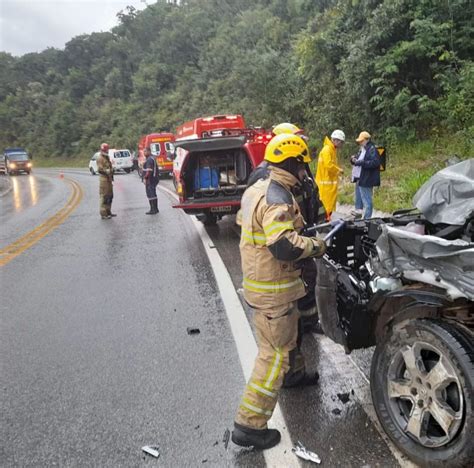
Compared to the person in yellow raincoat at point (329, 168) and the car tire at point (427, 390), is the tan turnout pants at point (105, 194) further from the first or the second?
the car tire at point (427, 390)

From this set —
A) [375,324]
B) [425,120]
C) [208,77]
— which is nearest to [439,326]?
[375,324]

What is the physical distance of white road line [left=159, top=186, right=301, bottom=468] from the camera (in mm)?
2602

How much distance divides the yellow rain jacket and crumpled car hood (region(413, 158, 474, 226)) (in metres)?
5.03

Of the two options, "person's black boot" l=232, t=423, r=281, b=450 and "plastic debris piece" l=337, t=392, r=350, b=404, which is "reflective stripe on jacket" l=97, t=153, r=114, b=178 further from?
"person's black boot" l=232, t=423, r=281, b=450

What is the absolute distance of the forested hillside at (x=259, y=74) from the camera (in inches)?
506

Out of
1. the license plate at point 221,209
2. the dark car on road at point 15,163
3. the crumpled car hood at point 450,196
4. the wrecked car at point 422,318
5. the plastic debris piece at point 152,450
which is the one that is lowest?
the dark car on road at point 15,163

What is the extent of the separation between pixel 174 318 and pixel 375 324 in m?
2.54

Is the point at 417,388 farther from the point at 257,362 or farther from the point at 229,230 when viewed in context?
the point at 229,230

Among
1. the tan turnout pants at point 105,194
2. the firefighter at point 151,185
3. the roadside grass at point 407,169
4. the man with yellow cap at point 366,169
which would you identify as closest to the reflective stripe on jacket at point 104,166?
the tan turnout pants at point 105,194

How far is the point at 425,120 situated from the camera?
1329 centimetres

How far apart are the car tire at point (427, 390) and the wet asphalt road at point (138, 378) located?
226mm

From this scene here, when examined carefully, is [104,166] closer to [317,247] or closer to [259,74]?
[317,247]

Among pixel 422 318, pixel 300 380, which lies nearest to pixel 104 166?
pixel 300 380

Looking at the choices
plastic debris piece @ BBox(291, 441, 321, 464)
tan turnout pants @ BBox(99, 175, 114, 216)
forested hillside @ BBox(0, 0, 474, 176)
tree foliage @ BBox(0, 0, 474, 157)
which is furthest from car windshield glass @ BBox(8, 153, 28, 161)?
plastic debris piece @ BBox(291, 441, 321, 464)
